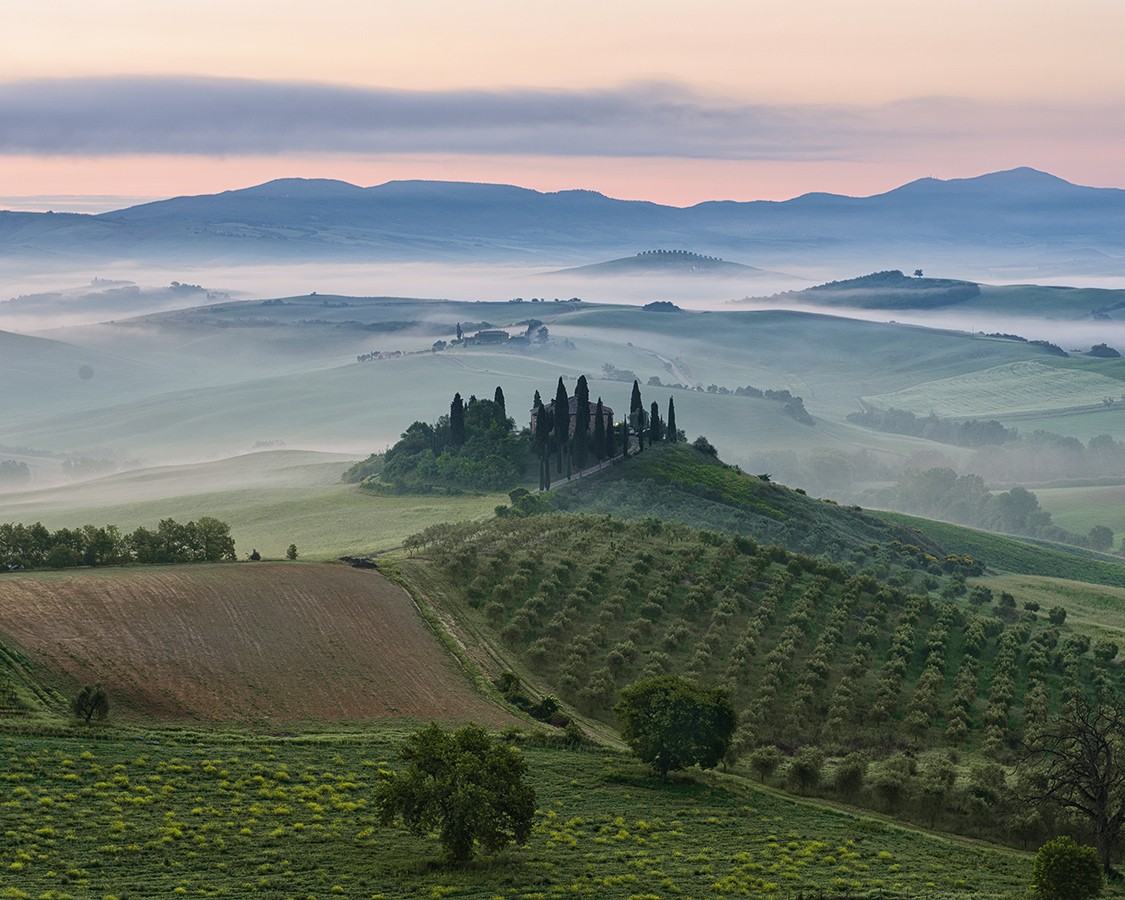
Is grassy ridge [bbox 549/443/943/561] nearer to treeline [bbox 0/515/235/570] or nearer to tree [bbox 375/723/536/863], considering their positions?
treeline [bbox 0/515/235/570]

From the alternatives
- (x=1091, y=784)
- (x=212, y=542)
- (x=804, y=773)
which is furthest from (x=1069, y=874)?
(x=212, y=542)

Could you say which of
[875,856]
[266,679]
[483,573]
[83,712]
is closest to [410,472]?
[483,573]

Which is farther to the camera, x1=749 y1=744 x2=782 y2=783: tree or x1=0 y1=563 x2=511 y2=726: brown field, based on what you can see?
x1=749 y1=744 x2=782 y2=783: tree

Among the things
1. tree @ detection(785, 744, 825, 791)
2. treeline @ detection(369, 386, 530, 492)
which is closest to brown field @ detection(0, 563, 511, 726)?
tree @ detection(785, 744, 825, 791)

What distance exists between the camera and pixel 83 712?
60.1 metres

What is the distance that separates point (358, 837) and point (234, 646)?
77.7ft

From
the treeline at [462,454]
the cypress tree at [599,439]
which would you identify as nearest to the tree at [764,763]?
the treeline at [462,454]

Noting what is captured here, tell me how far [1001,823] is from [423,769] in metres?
26.4

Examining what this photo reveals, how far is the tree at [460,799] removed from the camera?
48.7 metres

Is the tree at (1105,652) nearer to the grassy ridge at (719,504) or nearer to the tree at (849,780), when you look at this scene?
the tree at (849,780)

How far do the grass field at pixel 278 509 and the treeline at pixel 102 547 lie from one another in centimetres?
1283

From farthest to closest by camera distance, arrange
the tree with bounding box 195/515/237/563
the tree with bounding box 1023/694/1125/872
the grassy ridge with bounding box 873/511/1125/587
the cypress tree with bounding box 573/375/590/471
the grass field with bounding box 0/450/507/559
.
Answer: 1. the grassy ridge with bounding box 873/511/1125/587
2. the cypress tree with bounding box 573/375/590/471
3. the grass field with bounding box 0/450/507/559
4. the tree with bounding box 195/515/237/563
5. the tree with bounding box 1023/694/1125/872

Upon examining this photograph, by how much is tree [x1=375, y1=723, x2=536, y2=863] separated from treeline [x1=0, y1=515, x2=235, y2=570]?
38.4 m

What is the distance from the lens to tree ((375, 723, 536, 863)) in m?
48.7
